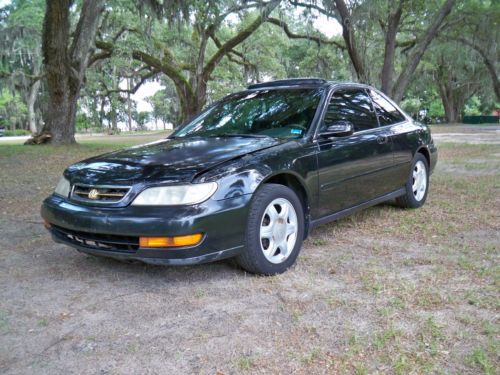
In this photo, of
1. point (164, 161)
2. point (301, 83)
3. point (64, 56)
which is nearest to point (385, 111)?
point (301, 83)

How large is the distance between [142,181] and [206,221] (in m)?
0.54

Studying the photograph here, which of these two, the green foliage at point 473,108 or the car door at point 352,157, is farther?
the green foliage at point 473,108

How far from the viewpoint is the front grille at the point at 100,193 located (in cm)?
345

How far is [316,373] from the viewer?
2.44 metres

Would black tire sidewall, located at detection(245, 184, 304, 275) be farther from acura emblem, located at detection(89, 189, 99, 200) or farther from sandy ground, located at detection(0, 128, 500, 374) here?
acura emblem, located at detection(89, 189, 99, 200)

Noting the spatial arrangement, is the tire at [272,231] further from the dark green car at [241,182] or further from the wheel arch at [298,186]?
the wheel arch at [298,186]

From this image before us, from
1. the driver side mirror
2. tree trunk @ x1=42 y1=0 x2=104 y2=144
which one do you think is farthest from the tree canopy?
the driver side mirror

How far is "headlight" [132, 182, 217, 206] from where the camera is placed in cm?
332

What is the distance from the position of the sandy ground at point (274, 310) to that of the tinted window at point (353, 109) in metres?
1.11

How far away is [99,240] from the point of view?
353 cm

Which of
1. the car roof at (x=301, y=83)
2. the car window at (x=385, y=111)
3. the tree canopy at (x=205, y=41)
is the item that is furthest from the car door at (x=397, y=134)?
the tree canopy at (x=205, y=41)

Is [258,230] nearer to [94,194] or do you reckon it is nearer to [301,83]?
[94,194]

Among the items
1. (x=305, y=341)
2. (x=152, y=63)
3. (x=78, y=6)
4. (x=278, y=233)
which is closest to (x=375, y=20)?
(x=152, y=63)

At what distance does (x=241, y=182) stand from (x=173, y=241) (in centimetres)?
64
